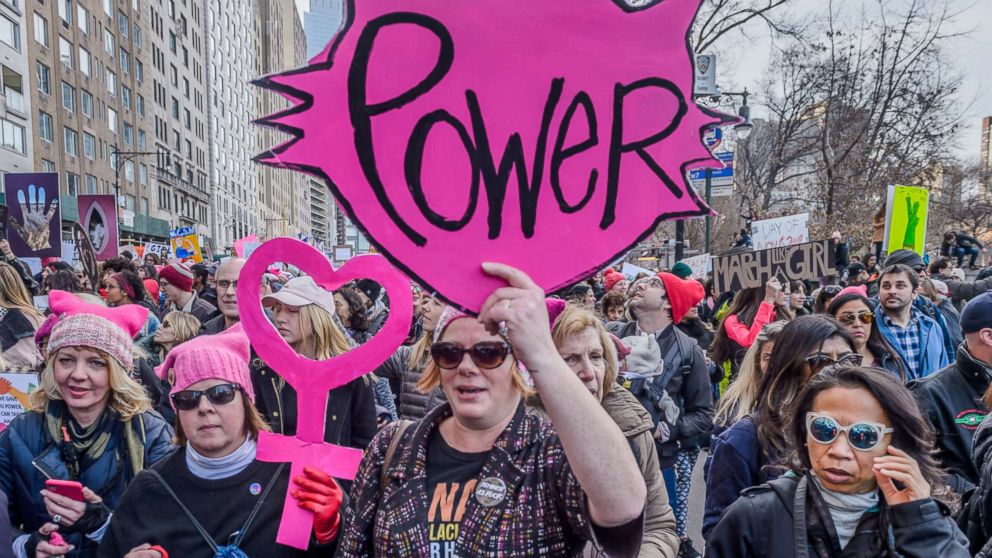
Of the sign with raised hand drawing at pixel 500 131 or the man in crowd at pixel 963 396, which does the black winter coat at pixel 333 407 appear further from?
the man in crowd at pixel 963 396

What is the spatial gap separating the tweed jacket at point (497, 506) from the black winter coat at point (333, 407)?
1460mm

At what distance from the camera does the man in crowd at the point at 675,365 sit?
13.5 ft

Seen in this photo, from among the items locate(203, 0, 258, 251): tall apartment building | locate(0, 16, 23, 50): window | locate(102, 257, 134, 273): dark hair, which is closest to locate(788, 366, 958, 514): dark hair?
locate(102, 257, 134, 273): dark hair

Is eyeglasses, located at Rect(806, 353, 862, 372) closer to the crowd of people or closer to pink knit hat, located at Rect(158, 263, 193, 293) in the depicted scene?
the crowd of people

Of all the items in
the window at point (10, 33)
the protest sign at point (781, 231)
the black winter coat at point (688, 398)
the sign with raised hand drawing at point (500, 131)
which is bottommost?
the black winter coat at point (688, 398)

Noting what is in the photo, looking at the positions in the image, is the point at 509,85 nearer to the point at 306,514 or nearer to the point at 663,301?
the point at 306,514

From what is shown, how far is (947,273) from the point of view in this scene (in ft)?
32.6

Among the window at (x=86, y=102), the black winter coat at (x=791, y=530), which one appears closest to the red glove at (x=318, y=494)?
the black winter coat at (x=791, y=530)

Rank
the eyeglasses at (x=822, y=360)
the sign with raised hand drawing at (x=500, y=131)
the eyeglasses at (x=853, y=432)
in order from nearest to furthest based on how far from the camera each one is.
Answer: the sign with raised hand drawing at (x=500, y=131)
the eyeglasses at (x=853, y=432)
the eyeglasses at (x=822, y=360)

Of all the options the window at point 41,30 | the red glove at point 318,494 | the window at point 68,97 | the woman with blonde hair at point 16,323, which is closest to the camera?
the red glove at point 318,494

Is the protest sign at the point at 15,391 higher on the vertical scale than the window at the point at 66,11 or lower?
lower

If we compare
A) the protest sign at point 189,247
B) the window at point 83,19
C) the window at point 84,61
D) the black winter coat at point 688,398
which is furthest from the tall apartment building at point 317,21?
the black winter coat at point 688,398

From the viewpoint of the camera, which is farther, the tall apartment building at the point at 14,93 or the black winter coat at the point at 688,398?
the tall apartment building at the point at 14,93

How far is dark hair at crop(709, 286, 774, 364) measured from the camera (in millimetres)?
5957
